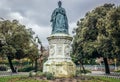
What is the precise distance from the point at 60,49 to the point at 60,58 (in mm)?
992

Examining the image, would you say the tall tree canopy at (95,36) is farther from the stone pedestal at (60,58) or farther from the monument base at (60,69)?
the monument base at (60,69)

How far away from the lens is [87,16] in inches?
1871

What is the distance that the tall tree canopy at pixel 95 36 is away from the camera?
129 feet

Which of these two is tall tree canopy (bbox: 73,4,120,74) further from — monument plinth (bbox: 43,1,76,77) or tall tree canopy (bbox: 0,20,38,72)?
tall tree canopy (bbox: 0,20,38,72)

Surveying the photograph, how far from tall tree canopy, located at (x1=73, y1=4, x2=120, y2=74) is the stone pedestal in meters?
7.92

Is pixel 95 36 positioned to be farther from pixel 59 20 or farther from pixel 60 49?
pixel 60 49

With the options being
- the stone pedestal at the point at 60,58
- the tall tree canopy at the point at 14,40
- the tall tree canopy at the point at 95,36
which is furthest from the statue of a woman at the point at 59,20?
the tall tree canopy at the point at 14,40

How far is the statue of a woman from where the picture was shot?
31391 mm

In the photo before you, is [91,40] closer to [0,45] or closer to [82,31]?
[82,31]

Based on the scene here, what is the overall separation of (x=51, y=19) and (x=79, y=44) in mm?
16413

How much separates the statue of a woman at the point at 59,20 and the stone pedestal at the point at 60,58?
1.20 metres

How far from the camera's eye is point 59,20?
104ft

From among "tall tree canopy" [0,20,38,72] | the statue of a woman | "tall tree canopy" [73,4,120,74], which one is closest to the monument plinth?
the statue of a woman

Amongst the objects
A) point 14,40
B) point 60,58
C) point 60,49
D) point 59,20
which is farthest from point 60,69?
point 14,40
